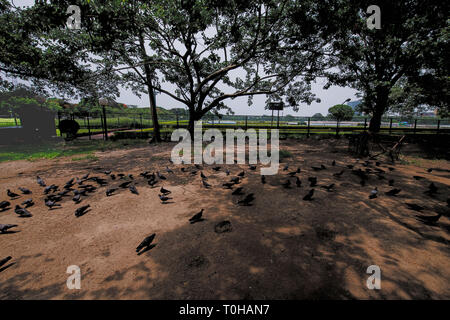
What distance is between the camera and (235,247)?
9.15 feet

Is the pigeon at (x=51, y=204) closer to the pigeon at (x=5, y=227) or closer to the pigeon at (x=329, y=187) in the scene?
the pigeon at (x=5, y=227)

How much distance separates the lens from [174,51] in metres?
11.0

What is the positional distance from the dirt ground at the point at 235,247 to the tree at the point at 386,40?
Answer: 4.91 meters

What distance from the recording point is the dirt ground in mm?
2098

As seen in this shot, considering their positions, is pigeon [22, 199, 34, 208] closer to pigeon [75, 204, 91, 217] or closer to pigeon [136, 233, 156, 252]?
pigeon [75, 204, 91, 217]

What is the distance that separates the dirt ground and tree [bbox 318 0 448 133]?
4914mm

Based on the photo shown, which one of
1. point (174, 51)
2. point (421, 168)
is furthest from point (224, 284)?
point (174, 51)

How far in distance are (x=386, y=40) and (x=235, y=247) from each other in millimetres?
12867

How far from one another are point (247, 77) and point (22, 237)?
15.3m

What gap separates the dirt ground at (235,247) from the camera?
2098 mm

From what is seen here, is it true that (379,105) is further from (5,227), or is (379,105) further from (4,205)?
(4,205)
